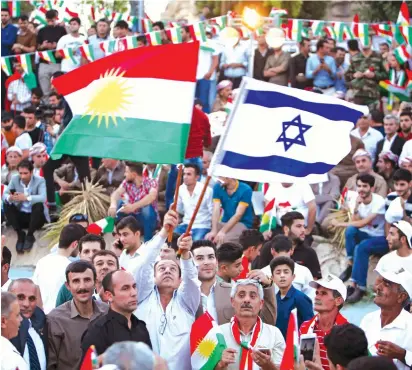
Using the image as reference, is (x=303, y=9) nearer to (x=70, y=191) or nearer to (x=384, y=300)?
(x=70, y=191)

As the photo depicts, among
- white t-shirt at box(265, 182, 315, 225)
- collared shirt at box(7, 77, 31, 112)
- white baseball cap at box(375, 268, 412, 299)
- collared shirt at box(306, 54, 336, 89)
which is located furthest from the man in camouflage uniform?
white baseball cap at box(375, 268, 412, 299)

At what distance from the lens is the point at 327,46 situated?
66.0 ft

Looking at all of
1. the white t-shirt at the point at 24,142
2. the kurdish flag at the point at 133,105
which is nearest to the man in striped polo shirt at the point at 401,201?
the kurdish flag at the point at 133,105

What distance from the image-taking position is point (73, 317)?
889 centimetres

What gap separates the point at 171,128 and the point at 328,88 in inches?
→ 449

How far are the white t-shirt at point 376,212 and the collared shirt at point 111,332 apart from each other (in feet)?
21.8

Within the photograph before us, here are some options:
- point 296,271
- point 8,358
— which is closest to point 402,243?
point 296,271

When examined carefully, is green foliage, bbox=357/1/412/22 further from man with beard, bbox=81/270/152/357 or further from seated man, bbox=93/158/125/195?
man with beard, bbox=81/270/152/357

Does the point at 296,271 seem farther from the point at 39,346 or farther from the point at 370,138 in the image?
the point at 370,138

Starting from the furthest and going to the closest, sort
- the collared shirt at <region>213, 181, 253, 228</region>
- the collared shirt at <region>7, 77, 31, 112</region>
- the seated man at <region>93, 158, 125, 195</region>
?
the collared shirt at <region>7, 77, 31, 112</region>, the seated man at <region>93, 158, 125, 195</region>, the collared shirt at <region>213, 181, 253, 228</region>

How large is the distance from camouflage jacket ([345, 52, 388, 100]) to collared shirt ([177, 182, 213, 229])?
17.7ft

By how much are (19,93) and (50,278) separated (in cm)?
1176

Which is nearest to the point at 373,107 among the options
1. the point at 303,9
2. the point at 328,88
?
the point at 328,88

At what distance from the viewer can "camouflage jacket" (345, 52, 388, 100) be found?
19.8 m
